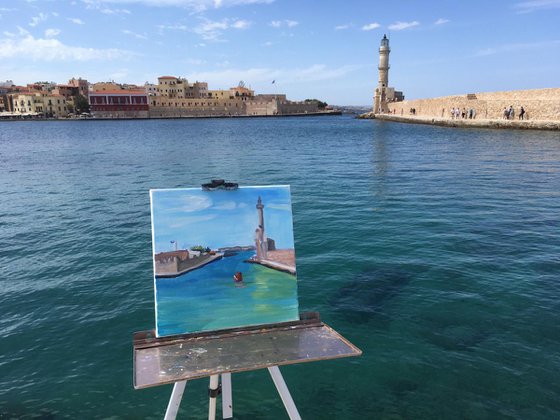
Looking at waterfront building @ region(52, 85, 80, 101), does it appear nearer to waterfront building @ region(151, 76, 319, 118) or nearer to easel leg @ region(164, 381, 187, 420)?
waterfront building @ region(151, 76, 319, 118)

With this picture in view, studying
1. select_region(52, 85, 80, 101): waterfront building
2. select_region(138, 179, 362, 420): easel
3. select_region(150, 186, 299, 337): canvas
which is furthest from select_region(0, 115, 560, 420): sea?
select_region(52, 85, 80, 101): waterfront building

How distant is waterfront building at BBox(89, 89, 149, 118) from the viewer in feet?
484

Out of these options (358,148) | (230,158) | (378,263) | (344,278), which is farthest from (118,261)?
(358,148)

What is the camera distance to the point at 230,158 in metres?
37.9

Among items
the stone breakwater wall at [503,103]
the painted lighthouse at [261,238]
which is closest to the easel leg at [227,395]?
the painted lighthouse at [261,238]

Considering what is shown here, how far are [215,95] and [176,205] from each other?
7294 inches

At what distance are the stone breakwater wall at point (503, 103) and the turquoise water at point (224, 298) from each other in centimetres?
6301

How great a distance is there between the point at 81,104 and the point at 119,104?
14.8m

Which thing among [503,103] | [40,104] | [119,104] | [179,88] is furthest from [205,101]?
[503,103]

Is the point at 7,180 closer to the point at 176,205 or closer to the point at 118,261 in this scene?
the point at 118,261

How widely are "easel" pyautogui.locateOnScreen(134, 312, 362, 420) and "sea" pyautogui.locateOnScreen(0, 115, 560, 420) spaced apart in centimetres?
244

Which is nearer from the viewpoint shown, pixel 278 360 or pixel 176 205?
pixel 278 360

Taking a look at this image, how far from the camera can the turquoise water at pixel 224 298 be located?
412 cm

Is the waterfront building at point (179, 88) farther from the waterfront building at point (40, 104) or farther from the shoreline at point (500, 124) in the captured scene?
the shoreline at point (500, 124)
